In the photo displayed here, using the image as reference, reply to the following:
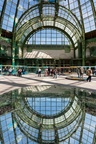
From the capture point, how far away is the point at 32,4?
46219 millimetres

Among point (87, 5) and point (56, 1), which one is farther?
point (56, 1)

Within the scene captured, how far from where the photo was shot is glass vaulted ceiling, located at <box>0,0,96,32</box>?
1640 inches

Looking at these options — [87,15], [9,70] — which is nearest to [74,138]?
[9,70]

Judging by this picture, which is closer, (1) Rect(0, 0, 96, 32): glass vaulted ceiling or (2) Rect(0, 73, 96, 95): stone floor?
(2) Rect(0, 73, 96, 95): stone floor

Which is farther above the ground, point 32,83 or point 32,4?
point 32,4

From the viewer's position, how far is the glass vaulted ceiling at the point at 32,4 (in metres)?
41.7

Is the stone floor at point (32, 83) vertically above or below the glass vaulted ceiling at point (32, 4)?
below

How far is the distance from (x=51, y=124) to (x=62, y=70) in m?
33.3

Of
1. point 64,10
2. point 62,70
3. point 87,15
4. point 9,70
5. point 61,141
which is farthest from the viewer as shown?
point 64,10

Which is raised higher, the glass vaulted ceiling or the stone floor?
the glass vaulted ceiling

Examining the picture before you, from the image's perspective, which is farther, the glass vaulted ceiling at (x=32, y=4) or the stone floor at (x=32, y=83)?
the glass vaulted ceiling at (x=32, y=4)

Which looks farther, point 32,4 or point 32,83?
point 32,4

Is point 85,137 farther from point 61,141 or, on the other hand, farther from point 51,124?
point 51,124

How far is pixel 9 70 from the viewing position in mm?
34438
